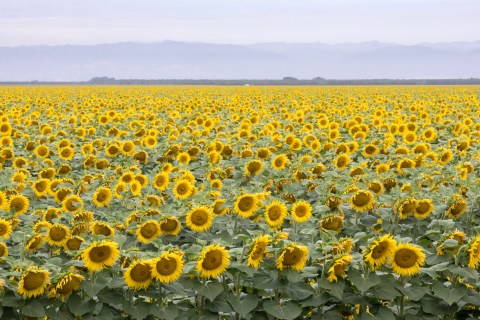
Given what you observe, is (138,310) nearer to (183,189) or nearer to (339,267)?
(339,267)

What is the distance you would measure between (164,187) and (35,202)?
5.53 ft

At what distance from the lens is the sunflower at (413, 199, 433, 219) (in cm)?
583

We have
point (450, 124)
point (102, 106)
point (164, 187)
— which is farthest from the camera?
point (102, 106)

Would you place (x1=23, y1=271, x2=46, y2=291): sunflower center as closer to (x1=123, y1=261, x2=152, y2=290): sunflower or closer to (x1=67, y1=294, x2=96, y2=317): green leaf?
(x1=67, y1=294, x2=96, y2=317): green leaf

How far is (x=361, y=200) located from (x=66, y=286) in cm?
322

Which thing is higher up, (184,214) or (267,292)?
(184,214)

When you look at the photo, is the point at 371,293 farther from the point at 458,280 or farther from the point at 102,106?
the point at 102,106

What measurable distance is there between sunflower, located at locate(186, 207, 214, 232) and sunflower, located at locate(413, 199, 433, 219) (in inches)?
83.0

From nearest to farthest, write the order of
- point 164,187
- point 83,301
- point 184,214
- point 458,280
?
point 83,301 → point 458,280 → point 184,214 → point 164,187

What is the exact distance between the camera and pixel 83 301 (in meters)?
4.15

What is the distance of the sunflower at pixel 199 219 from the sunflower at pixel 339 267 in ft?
5.29

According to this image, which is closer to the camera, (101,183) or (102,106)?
(101,183)

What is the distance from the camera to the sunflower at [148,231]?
5.13 meters

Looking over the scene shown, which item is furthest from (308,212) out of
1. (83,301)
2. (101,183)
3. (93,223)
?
(101,183)
